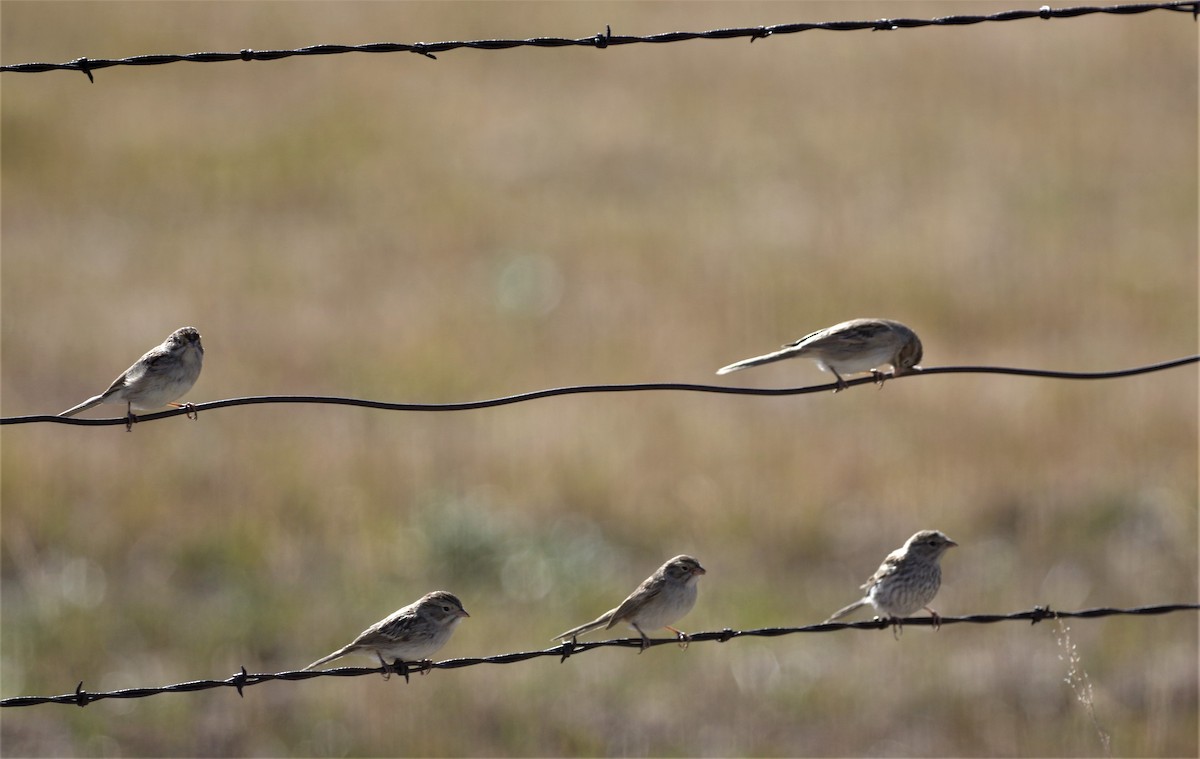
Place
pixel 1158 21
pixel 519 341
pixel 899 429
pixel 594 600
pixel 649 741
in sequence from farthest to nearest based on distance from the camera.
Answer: pixel 1158 21 < pixel 519 341 < pixel 899 429 < pixel 594 600 < pixel 649 741

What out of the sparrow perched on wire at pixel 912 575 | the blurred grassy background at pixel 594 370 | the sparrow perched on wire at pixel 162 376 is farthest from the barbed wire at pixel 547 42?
the blurred grassy background at pixel 594 370

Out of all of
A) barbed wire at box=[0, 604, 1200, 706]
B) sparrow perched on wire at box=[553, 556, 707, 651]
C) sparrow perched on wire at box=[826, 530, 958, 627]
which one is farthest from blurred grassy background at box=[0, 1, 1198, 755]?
barbed wire at box=[0, 604, 1200, 706]

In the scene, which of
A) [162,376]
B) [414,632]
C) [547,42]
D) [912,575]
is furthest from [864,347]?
[162,376]

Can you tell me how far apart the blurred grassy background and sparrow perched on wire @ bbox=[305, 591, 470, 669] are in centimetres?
296

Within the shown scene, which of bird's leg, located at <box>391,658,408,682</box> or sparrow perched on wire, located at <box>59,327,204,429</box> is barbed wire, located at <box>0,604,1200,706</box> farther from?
sparrow perched on wire, located at <box>59,327,204,429</box>

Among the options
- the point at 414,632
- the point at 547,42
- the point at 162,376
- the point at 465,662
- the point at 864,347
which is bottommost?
the point at 465,662

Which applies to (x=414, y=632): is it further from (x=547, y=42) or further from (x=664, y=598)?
(x=547, y=42)

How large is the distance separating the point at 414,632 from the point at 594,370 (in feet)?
32.6

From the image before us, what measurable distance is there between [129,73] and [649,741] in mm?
23830

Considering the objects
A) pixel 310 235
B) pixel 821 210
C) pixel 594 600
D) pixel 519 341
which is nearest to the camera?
pixel 594 600

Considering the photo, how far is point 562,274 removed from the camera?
68.4 feet

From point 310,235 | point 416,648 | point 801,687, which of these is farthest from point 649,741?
point 310,235

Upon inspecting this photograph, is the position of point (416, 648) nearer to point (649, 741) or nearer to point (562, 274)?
point (649, 741)

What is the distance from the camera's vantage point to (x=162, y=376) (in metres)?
7.14
